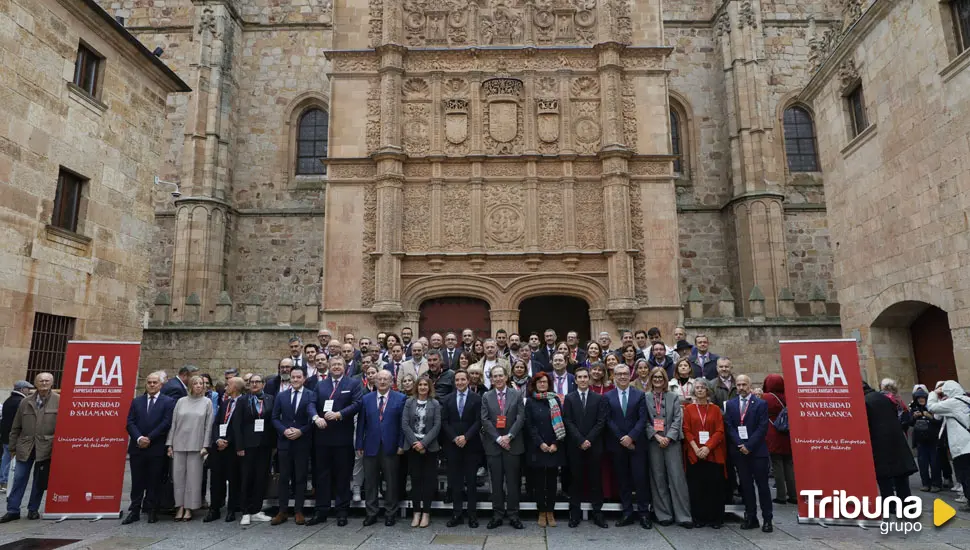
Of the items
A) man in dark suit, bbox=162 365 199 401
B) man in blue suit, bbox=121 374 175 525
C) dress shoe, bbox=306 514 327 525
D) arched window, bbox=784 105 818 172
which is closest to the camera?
dress shoe, bbox=306 514 327 525

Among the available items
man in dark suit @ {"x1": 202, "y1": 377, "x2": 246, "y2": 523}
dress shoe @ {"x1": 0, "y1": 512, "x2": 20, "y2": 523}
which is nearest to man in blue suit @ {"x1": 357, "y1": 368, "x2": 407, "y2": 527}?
man in dark suit @ {"x1": 202, "y1": 377, "x2": 246, "y2": 523}

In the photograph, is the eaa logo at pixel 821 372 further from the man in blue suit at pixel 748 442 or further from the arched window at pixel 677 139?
the arched window at pixel 677 139

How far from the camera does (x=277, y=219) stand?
23.1 m

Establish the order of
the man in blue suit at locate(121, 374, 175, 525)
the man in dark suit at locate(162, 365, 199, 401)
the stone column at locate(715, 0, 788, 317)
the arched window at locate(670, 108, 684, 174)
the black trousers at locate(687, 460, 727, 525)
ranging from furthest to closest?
the arched window at locate(670, 108, 684, 174), the stone column at locate(715, 0, 788, 317), the man in dark suit at locate(162, 365, 199, 401), the man in blue suit at locate(121, 374, 175, 525), the black trousers at locate(687, 460, 727, 525)

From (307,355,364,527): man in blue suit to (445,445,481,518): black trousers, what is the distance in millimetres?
1258

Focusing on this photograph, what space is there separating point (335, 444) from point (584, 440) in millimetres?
3037

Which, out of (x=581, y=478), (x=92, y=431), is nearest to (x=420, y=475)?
(x=581, y=478)

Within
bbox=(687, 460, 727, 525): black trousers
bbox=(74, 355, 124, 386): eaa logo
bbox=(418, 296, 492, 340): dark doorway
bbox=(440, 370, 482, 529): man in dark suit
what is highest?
bbox=(418, 296, 492, 340): dark doorway

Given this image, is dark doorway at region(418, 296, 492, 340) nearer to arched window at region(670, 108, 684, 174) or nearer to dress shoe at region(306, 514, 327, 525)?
dress shoe at region(306, 514, 327, 525)

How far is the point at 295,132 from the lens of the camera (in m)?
24.2

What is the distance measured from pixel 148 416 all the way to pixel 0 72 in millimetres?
7927

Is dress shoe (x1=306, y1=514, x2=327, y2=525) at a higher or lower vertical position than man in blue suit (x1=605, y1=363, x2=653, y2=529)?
lower

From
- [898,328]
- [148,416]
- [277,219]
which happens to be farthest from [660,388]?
[277,219]

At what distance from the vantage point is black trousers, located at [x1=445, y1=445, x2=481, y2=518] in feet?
24.2
